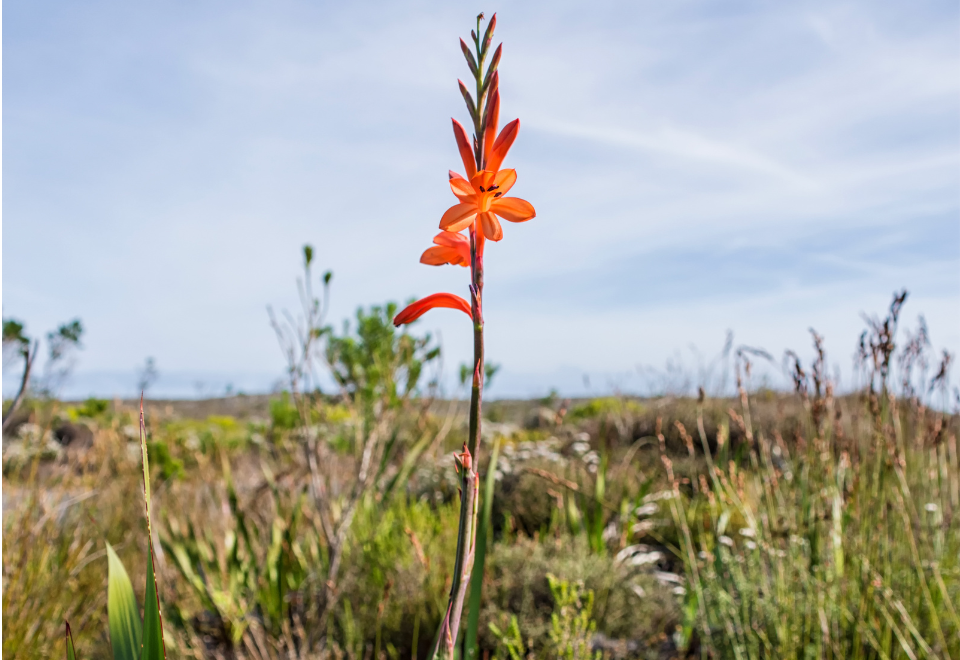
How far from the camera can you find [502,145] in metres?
0.81

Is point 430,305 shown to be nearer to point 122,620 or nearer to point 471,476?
point 471,476

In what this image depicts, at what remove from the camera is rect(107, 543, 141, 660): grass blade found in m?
1.00

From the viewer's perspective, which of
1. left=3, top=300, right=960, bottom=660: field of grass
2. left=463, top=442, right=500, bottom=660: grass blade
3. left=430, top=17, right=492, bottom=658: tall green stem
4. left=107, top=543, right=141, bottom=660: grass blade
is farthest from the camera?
left=3, top=300, right=960, bottom=660: field of grass

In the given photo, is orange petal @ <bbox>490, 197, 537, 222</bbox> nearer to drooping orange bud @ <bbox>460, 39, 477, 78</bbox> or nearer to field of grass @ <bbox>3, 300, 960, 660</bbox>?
drooping orange bud @ <bbox>460, 39, 477, 78</bbox>

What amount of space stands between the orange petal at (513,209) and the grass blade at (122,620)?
2.72 feet

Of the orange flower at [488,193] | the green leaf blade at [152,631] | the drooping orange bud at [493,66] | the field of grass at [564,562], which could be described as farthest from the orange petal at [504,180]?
the field of grass at [564,562]

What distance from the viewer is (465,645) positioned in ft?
4.61

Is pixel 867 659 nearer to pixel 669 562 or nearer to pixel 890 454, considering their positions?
pixel 890 454

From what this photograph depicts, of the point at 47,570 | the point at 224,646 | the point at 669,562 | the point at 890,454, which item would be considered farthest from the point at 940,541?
the point at 47,570

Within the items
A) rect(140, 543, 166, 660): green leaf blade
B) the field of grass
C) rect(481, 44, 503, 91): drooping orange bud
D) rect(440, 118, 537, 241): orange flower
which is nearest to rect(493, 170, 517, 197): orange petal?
rect(440, 118, 537, 241): orange flower

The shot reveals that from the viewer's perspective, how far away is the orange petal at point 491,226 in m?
0.82

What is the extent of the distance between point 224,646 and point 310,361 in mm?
1637

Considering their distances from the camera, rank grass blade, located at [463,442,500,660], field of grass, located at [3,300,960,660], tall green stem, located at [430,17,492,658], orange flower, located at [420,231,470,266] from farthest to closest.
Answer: field of grass, located at [3,300,960,660], grass blade, located at [463,442,500,660], orange flower, located at [420,231,470,266], tall green stem, located at [430,17,492,658]

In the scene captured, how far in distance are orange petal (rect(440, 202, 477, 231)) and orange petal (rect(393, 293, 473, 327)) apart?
0.10 m
